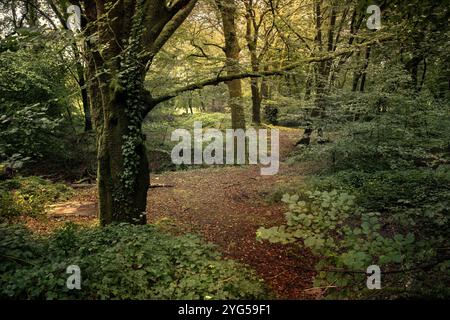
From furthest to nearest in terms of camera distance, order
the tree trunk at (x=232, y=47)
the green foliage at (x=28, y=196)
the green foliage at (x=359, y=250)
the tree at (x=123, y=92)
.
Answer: the tree trunk at (x=232, y=47) < the green foliage at (x=28, y=196) < the tree at (x=123, y=92) < the green foliage at (x=359, y=250)

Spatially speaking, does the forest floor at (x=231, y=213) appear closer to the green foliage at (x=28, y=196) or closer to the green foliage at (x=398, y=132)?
the green foliage at (x=28, y=196)

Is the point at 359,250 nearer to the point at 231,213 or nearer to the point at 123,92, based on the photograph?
the point at 123,92

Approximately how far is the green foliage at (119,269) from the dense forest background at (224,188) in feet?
0.07

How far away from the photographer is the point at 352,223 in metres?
7.45

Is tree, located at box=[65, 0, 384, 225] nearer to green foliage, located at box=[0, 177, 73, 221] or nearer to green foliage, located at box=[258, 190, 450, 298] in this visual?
green foliage, located at box=[0, 177, 73, 221]

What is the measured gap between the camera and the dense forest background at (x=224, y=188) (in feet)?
12.7

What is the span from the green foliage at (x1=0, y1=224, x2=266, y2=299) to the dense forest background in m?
0.02

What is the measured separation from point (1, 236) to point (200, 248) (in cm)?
281

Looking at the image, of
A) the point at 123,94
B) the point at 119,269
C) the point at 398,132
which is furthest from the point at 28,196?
the point at 398,132

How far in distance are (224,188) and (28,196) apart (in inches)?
252

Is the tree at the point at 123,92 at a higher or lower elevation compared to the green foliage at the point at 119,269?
higher

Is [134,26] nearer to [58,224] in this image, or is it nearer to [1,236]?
[1,236]

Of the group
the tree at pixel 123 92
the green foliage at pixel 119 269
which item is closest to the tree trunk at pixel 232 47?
the tree at pixel 123 92

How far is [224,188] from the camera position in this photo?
38.7 feet
